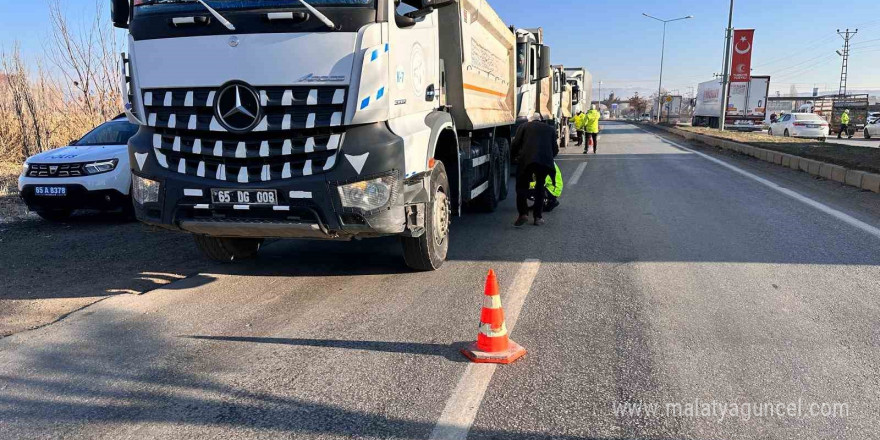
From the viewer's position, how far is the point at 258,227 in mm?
4719

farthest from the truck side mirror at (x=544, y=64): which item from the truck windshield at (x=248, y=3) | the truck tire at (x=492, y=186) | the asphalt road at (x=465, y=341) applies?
the truck windshield at (x=248, y=3)

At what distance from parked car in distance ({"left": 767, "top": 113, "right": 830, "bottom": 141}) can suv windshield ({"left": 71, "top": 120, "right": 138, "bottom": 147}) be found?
29.7 metres

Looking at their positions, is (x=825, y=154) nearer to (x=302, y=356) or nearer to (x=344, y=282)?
(x=344, y=282)

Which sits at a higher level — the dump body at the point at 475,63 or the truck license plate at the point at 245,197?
the dump body at the point at 475,63

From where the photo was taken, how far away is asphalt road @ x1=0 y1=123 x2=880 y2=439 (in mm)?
2994

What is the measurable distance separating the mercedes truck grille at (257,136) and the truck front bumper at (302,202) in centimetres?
8

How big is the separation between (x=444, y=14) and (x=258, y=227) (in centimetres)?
310

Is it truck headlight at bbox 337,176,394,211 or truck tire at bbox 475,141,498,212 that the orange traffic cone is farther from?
truck tire at bbox 475,141,498,212

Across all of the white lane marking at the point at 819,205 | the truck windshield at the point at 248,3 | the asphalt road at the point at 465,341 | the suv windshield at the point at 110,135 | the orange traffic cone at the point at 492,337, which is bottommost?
the white lane marking at the point at 819,205

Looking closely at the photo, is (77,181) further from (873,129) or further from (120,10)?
(873,129)

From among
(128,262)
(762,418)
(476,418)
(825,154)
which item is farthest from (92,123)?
(825,154)

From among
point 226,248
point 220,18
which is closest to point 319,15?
point 220,18

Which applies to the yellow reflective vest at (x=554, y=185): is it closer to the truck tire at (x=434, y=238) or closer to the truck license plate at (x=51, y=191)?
the truck tire at (x=434, y=238)

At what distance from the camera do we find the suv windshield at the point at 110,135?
897 cm
